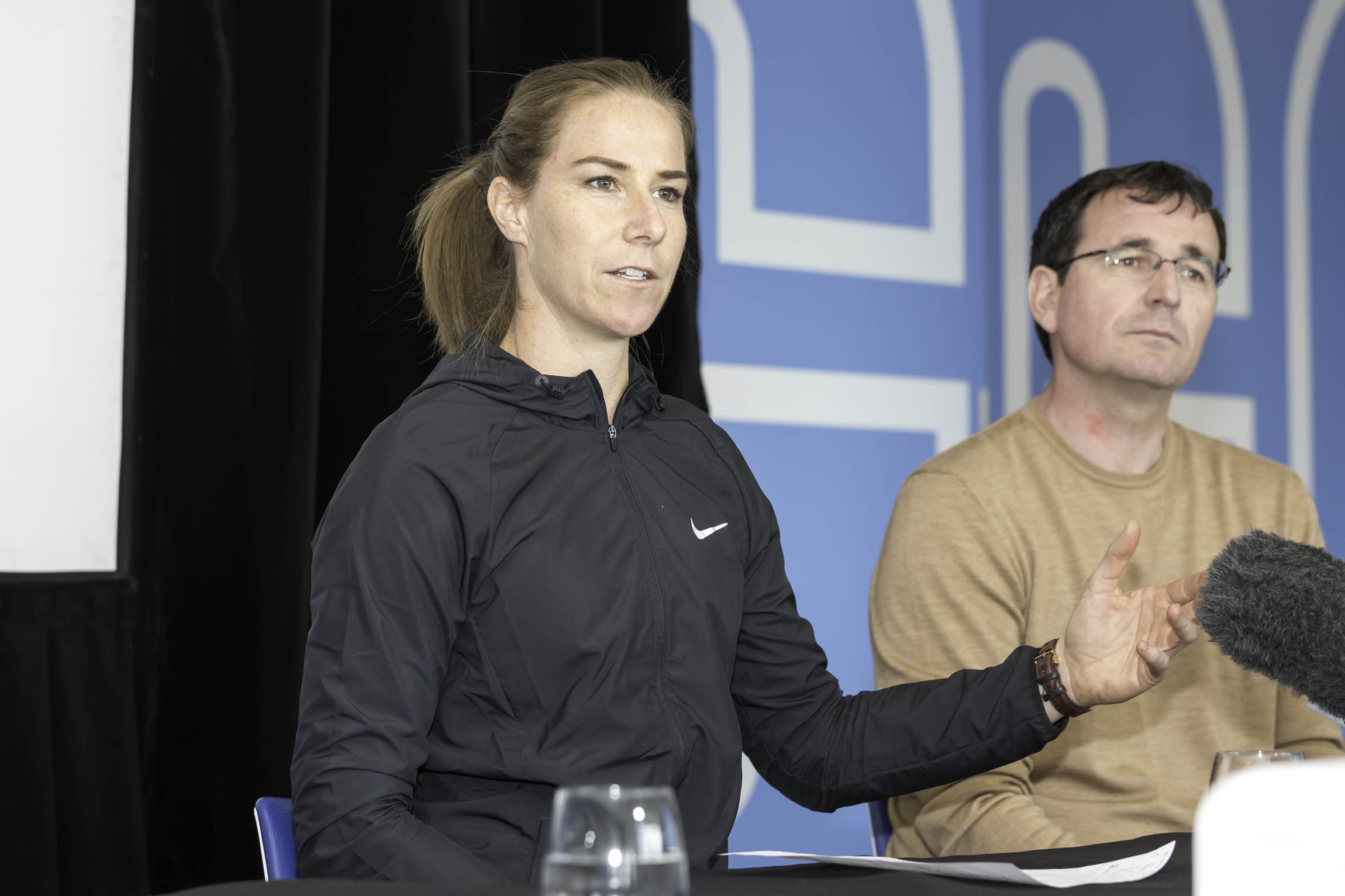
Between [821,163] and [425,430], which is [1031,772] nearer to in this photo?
[425,430]

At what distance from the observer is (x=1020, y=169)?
307 cm

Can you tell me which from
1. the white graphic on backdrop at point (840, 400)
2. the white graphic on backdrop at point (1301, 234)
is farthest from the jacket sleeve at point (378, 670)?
the white graphic on backdrop at point (1301, 234)

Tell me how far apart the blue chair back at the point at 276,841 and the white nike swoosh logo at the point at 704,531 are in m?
0.52

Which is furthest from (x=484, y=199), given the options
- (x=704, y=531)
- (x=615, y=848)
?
(x=615, y=848)

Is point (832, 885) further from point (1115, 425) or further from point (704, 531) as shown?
point (1115, 425)

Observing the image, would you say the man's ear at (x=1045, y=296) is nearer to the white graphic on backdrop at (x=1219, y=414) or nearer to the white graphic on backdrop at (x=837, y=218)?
the white graphic on backdrop at (x=837, y=218)

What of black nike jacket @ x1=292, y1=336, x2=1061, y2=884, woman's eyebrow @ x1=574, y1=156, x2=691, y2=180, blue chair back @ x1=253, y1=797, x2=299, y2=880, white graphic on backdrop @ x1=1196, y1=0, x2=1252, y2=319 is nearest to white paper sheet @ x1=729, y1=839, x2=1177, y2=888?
black nike jacket @ x1=292, y1=336, x2=1061, y2=884

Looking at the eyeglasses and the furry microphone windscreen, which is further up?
the eyeglasses

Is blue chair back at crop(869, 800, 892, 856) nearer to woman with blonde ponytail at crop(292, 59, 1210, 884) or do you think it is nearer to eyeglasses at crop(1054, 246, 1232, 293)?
woman with blonde ponytail at crop(292, 59, 1210, 884)

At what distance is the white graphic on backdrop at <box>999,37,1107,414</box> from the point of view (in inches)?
119

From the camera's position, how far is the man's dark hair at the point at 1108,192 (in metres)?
2.05

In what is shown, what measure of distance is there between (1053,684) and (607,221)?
0.70 meters

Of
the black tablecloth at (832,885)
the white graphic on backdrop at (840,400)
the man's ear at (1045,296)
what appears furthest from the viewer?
the white graphic on backdrop at (840,400)

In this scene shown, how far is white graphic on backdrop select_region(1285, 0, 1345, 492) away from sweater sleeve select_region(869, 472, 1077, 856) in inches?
77.3
